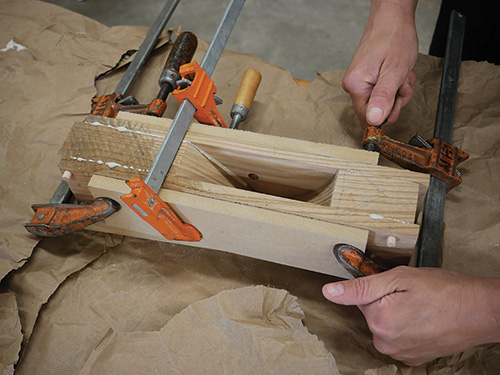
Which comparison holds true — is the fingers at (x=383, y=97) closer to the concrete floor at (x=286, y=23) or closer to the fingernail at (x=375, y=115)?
the fingernail at (x=375, y=115)

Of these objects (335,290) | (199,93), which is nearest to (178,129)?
(199,93)

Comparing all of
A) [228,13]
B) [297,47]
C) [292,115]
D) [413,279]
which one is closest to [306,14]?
[297,47]

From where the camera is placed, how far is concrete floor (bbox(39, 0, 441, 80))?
2.98 metres

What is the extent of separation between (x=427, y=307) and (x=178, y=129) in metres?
0.76

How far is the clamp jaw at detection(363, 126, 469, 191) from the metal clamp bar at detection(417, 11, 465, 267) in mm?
63

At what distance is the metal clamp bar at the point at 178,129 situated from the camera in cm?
104

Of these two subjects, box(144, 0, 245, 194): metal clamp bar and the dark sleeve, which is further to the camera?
the dark sleeve

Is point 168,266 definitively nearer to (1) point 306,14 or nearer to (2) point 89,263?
(2) point 89,263

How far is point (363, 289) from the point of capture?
98cm

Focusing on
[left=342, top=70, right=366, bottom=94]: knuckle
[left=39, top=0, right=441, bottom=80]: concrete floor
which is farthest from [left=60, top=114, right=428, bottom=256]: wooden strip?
[left=39, top=0, right=441, bottom=80]: concrete floor

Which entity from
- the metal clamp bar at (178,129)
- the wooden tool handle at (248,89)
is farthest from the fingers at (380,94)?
the metal clamp bar at (178,129)

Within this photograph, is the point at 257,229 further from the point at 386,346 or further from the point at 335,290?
the point at 386,346

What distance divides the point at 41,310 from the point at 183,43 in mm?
993

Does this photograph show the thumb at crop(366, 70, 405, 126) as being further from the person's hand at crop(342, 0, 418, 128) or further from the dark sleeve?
the dark sleeve
